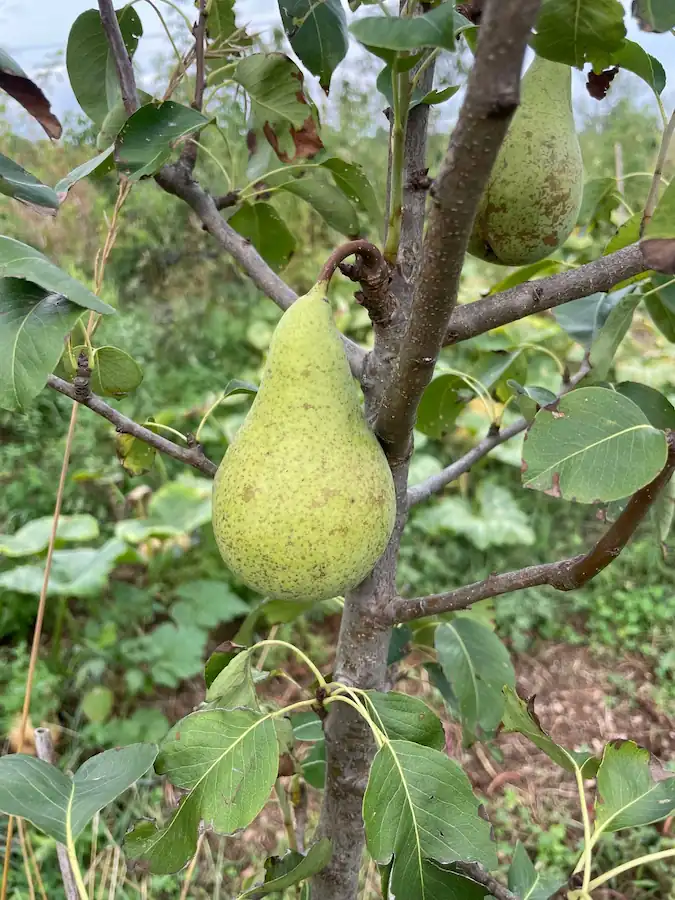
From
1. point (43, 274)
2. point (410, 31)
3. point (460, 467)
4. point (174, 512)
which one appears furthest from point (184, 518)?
point (410, 31)

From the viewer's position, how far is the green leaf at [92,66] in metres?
0.77

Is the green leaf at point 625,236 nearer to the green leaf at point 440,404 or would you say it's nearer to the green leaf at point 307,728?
the green leaf at point 440,404

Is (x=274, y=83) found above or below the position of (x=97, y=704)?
above

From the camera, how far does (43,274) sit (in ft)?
1.35

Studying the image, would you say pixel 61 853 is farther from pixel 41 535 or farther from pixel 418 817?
pixel 41 535

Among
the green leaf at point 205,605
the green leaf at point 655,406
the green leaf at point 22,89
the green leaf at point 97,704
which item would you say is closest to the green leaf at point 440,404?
the green leaf at point 655,406

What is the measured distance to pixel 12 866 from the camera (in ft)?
4.68

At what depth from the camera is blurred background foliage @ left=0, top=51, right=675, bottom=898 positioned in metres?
1.75

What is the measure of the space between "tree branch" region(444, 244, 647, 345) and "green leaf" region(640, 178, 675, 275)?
0.21m

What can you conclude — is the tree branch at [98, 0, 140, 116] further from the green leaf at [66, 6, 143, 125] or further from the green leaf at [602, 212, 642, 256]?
the green leaf at [602, 212, 642, 256]

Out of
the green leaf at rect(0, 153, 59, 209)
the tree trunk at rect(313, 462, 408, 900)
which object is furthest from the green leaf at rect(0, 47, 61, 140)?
the tree trunk at rect(313, 462, 408, 900)

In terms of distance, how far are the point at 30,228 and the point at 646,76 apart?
324 cm

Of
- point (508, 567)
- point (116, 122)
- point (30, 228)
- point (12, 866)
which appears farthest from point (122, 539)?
point (30, 228)

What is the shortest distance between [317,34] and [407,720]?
637 mm
